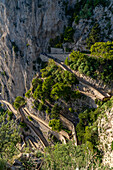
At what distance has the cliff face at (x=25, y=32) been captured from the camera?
108ft

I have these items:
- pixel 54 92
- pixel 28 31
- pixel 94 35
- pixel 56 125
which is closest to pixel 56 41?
pixel 28 31

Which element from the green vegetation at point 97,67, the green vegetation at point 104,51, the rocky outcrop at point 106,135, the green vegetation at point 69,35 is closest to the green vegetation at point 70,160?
the rocky outcrop at point 106,135

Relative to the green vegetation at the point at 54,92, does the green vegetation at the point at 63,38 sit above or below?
above

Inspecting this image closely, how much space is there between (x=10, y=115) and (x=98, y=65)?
928 inches

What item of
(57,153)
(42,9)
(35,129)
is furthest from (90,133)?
(42,9)

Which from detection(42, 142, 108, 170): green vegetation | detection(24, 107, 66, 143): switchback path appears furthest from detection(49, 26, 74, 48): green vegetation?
detection(42, 142, 108, 170): green vegetation

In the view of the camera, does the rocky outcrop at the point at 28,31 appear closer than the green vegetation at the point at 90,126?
No

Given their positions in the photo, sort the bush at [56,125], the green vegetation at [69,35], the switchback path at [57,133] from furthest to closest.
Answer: the green vegetation at [69,35]
the switchback path at [57,133]
the bush at [56,125]

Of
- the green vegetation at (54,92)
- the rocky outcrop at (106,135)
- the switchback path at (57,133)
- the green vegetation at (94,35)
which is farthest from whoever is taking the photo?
the green vegetation at (94,35)

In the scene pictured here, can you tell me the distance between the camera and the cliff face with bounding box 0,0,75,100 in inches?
1296

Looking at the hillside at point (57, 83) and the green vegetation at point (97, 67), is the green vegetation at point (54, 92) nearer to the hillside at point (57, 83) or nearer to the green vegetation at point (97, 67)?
the hillside at point (57, 83)

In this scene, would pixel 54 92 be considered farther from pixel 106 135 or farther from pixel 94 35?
pixel 94 35

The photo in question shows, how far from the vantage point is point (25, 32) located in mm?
34719

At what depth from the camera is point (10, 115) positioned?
32500 millimetres
